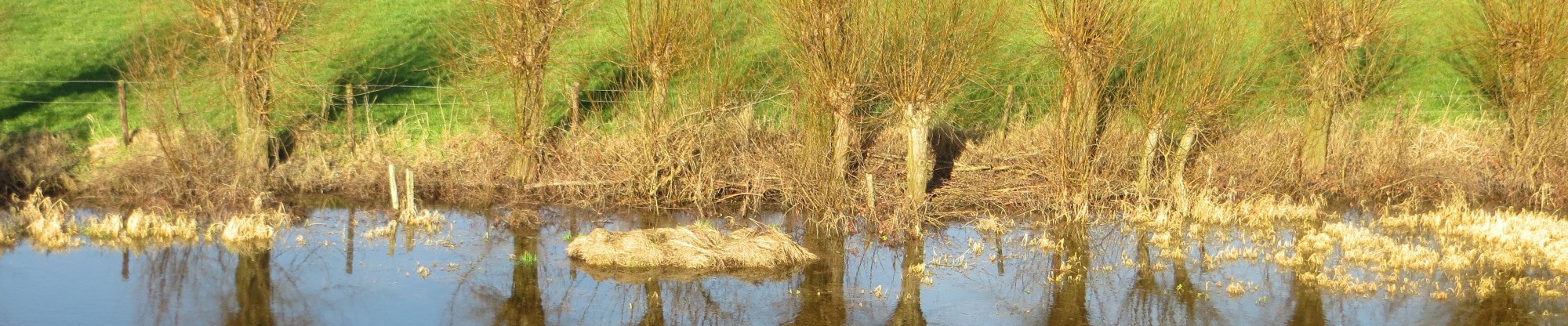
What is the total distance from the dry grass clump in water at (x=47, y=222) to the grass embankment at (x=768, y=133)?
105 cm

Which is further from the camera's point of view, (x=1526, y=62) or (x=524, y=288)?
(x=1526, y=62)

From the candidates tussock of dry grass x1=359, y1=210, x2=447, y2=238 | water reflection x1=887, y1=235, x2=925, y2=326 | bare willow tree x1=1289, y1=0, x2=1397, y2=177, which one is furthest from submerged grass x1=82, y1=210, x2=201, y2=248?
bare willow tree x1=1289, y1=0, x2=1397, y2=177

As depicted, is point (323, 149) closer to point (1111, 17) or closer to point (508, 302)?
point (508, 302)

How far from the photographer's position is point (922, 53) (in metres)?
15.5

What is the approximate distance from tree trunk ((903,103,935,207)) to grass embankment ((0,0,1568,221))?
7cm

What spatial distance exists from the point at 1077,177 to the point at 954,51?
2769mm

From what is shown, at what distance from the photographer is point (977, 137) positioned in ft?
68.0

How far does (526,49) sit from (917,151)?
5.63 meters

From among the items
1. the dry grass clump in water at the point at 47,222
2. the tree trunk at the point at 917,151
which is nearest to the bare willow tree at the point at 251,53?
the dry grass clump in water at the point at 47,222

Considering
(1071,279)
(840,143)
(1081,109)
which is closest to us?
(1071,279)

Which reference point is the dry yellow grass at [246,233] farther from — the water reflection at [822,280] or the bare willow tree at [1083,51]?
the bare willow tree at [1083,51]

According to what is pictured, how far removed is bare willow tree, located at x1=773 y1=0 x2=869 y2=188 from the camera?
1567 centimetres

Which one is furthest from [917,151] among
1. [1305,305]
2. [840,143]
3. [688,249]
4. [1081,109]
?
[1305,305]

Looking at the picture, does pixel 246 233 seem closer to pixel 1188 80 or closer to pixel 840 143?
pixel 840 143
